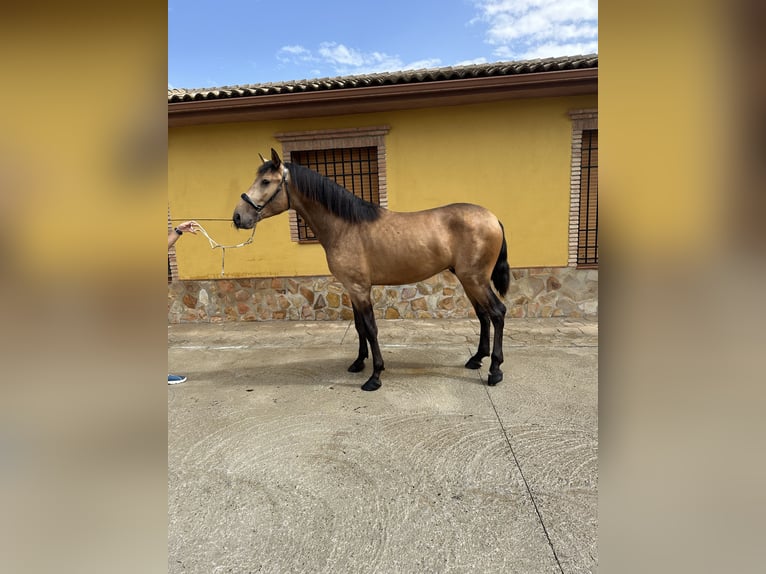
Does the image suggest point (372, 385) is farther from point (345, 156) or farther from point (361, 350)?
point (345, 156)

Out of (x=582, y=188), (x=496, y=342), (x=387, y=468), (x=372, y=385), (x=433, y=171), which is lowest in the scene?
(x=387, y=468)

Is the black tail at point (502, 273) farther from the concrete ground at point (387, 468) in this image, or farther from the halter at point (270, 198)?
the halter at point (270, 198)

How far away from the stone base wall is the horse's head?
8.87 feet

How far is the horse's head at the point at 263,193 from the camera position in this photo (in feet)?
10.1

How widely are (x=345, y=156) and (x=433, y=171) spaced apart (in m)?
1.31

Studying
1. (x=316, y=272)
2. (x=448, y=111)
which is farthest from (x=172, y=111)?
(x=448, y=111)

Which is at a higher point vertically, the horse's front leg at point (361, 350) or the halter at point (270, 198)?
the halter at point (270, 198)

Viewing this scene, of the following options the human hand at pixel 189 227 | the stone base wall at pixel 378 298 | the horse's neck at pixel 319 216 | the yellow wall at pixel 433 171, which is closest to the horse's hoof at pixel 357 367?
the horse's neck at pixel 319 216

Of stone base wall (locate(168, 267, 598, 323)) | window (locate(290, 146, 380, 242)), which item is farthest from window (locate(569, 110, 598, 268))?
window (locate(290, 146, 380, 242))

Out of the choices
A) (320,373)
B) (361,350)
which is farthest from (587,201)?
(320,373)

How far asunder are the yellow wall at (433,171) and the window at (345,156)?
0.12m

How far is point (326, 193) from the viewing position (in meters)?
3.14

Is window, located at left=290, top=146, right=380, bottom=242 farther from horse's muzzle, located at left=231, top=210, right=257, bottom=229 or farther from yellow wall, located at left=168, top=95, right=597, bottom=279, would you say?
horse's muzzle, located at left=231, top=210, right=257, bottom=229
